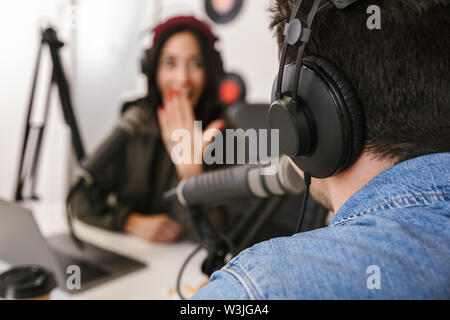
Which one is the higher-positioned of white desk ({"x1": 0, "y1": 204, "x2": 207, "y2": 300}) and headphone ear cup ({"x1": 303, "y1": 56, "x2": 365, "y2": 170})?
headphone ear cup ({"x1": 303, "y1": 56, "x2": 365, "y2": 170})

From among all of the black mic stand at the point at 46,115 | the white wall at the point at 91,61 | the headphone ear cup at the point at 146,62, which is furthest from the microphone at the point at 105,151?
the white wall at the point at 91,61

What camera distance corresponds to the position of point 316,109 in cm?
43

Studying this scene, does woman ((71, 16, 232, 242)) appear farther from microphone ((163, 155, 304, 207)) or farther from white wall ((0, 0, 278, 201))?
white wall ((0, 0, 278, 201))

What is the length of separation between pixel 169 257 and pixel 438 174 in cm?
72

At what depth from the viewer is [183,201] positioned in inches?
28.8

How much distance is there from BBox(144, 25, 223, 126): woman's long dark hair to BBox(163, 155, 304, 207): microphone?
23.3 inches

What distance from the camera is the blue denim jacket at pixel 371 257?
0.31 metres

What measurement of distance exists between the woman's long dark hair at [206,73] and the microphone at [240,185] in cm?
59

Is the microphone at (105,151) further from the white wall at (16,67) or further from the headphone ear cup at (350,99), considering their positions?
the white wall at (16,67)

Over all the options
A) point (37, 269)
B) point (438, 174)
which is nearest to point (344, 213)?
point (438, 174)

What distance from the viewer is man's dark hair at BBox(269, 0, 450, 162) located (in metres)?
0.40

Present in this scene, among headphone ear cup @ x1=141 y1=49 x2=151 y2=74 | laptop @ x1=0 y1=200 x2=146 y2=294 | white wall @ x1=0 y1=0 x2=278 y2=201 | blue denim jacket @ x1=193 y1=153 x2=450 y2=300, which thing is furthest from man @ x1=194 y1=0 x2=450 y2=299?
white wall @ x1=0 y1=0 x2=278 y2=201

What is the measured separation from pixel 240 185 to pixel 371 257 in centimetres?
34

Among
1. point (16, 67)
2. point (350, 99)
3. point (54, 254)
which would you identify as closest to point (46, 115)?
point (54, 254)
